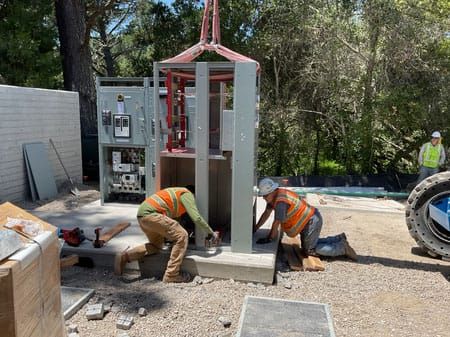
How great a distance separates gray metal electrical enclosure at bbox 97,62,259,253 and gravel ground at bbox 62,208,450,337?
77 cm

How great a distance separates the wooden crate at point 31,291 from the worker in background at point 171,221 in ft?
6.80

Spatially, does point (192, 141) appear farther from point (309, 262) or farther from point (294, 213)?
point (309, 262)

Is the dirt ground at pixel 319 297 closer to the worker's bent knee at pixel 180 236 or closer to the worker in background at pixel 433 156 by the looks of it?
the worker's bent knee at pixel 180 236

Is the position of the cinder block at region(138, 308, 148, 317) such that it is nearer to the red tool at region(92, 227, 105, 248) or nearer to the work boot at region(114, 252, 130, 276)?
the work boot at region(114, 252, 130, 276)

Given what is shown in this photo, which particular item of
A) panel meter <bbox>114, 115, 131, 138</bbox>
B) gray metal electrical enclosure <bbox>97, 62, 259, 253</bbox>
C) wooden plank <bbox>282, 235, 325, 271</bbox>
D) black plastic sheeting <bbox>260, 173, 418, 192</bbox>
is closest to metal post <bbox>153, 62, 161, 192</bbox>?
gray metal electrical enclosure <bbox>97, 62, 259, 253</bbox>

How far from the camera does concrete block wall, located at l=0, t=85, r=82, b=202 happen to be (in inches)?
301

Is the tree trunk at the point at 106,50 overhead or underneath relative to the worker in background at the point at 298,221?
overhead

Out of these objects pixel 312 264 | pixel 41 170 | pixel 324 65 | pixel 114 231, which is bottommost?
Result: pixel 312 264

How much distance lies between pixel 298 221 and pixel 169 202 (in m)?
1.65

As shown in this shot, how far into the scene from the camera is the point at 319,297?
14.5 feet

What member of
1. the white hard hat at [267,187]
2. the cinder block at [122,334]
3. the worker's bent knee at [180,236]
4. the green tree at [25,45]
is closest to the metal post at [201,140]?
Answer: the worker's bent knee at [180,236]

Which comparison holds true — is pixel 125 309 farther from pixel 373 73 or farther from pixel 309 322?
pixel 373 73

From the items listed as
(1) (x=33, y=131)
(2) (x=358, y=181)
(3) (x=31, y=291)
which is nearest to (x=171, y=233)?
(3) (x=31, y=291)

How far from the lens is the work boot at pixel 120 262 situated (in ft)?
15.7
